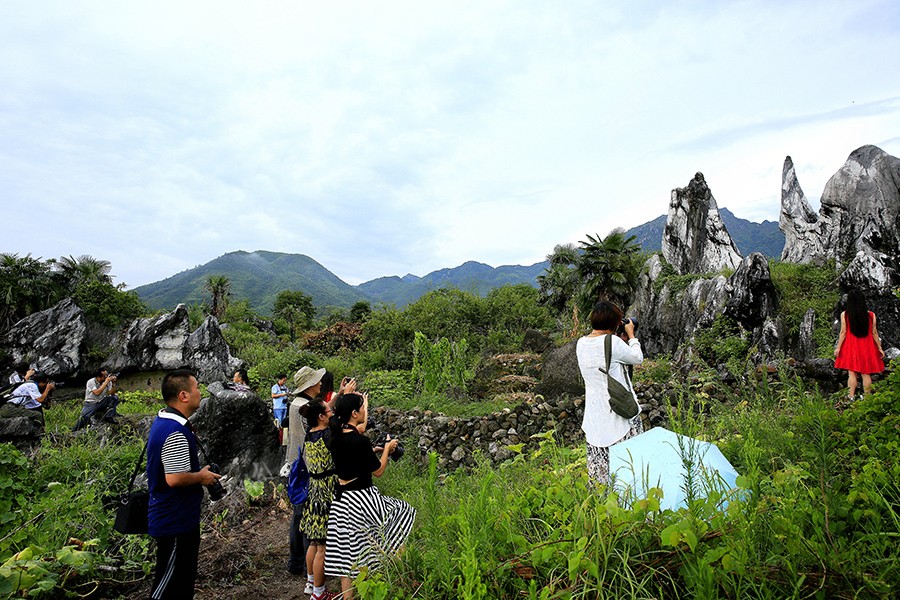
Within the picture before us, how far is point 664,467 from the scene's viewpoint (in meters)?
2.12

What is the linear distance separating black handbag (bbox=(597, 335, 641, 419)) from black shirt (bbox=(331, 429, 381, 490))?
5.49 feet

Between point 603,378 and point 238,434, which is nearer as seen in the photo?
point 603,378

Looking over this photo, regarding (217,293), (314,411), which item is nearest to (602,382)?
(314,411)

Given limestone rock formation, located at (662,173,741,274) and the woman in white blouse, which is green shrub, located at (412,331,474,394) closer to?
the woman in white blouse

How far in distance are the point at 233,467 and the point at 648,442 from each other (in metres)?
6.20

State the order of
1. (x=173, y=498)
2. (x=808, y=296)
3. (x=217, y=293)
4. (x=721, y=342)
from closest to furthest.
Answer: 1. (x=173, y=498)
2. (x=721, y=342)
3. (x=808, y=296)
4. (x=217, y=293)

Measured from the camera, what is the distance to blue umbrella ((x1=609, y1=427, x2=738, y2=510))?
6.34 feet

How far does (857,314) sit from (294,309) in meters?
50.0

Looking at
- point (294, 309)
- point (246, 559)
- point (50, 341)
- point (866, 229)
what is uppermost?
point (294, 309)

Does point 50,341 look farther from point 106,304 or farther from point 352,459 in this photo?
point 352,459

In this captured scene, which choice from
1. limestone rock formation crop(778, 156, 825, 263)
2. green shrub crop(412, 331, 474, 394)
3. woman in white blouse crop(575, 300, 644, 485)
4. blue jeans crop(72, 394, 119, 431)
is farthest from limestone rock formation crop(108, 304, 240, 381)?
limestone rock formation crop(778, 156, 825, 263)

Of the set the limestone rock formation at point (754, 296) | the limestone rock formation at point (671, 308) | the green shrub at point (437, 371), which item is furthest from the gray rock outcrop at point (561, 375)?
the limestone rock formation at point (754, 296)

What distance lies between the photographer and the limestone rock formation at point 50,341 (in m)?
26.5

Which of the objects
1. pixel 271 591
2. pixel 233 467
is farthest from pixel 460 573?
pixel 233 467
